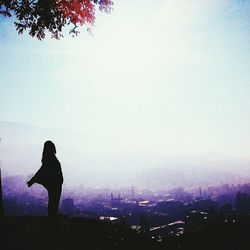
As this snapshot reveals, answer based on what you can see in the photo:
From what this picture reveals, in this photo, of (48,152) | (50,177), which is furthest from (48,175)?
(48,152)

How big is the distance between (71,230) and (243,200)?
228 ft

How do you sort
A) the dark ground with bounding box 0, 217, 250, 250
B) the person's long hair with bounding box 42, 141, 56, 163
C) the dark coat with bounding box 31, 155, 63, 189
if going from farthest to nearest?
the person's long hair with bounding box 42, 141, 56, 163
the dark coat with bounding box 31, 155, 63, 189
the dark ground with bounding box 0, 217, 250, 250

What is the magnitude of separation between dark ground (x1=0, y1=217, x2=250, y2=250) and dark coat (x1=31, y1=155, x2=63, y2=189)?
1.09m

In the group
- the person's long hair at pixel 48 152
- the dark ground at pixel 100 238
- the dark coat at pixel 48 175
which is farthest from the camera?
the person's long hair at pixel 48 152

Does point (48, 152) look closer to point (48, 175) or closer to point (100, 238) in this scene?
point (48, 175)

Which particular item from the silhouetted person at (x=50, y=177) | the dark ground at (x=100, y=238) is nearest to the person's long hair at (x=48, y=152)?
the silhouetted person at (x=50, y=177)

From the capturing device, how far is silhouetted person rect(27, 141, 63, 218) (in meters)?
7.11

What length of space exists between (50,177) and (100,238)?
2.08 meters

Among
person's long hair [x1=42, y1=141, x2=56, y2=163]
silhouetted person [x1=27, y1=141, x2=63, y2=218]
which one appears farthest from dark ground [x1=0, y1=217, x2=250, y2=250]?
person's long hair [x1=42, y1=141, x2=56, y2=163]

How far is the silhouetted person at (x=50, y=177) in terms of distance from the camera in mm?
7105

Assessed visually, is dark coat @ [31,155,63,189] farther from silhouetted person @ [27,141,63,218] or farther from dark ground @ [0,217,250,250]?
dark ground @ [0,217,250,250]

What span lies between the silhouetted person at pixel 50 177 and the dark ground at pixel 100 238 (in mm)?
541

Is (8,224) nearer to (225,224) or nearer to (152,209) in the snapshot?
(225,224)

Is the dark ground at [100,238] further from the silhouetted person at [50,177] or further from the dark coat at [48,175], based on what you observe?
the dark coat at [48,175]
